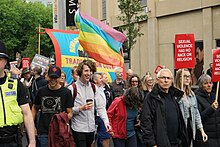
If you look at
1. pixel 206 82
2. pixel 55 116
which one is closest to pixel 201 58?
Answer: pixel 206 82

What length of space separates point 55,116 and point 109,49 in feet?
17.0

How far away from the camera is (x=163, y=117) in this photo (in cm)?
598

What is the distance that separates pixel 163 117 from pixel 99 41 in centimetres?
537

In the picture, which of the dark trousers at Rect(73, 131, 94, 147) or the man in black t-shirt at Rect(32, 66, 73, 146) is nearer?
the man in black t-shirt at Rect(32, 66, 73, 146)

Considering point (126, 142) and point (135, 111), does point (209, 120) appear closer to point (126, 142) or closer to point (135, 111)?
point (135, 111)

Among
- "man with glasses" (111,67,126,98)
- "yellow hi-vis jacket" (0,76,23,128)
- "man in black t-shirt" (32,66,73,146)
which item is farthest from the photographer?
"man with glasses" (111,67,126,98)

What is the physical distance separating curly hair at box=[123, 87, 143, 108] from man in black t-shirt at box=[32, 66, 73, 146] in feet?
4.25

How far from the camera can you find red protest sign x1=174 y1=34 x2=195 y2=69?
8.04 meters

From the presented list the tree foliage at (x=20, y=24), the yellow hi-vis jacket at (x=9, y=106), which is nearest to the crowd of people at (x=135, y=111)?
the yellow hi-vis jacket at (x=9, y=106)

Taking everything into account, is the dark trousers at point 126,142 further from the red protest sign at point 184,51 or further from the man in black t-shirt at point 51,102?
the red protest sign at point 184,51

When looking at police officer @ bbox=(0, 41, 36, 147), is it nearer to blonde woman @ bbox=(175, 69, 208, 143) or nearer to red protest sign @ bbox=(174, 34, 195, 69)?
blonde woman @ bbox=(175, 69, 208, 143)

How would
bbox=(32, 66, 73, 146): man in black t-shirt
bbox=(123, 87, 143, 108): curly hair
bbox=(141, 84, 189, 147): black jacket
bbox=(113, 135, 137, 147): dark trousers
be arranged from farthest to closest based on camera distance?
1. bbox=(113, 135, 137, 147): dark trousers
2. bbox=(123, 87, 143, 108): curly hair
3. bbox=(32, 66, 73, 146): man in black t-shirt
4. bbox=(141, 84, 189, 147): black jacket

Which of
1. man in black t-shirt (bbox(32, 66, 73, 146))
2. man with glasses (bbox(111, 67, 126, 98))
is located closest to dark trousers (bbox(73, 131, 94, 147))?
man in black t-shirt (bbox(32, 66, 73, 146))

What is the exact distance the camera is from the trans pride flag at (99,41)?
35.3 ft
